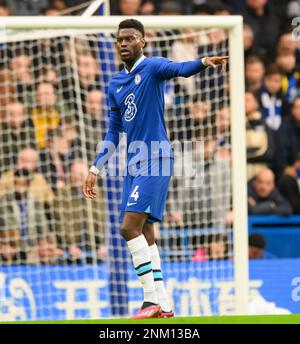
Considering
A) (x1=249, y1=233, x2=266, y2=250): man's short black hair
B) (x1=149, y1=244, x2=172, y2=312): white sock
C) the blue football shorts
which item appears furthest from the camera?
(x1=249, y1=233, x2=266, y2=250): man's short black hair

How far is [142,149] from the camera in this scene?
939 cm

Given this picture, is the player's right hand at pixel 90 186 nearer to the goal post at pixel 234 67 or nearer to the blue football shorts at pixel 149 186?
the blue football shorts at pixel 149 186

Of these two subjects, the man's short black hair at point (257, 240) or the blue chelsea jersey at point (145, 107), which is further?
the man's short black hair at point (257, 240)

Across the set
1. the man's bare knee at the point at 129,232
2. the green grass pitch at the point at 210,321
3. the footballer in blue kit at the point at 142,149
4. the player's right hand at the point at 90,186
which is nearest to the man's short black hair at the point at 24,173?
the player's right hand at the point at 90,186

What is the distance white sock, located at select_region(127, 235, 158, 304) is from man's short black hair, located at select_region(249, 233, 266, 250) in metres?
3.94

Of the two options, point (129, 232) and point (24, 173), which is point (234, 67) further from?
point (129, 232)

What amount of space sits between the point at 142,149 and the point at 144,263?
90 centimetres

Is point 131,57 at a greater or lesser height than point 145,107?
greater

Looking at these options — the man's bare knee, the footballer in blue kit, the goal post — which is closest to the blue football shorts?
the footballer in blue kit

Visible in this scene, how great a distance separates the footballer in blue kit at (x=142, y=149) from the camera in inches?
369

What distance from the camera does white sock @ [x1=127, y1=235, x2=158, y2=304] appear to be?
937 centimetres

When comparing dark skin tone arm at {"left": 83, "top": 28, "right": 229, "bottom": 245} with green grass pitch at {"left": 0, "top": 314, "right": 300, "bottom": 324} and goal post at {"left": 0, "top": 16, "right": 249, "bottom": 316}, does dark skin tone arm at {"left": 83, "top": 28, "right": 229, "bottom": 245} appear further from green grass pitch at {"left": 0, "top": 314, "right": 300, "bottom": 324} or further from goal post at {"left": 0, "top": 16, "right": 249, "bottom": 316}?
goal post at {"left": 0, "top": 16, "right": 249, "bottom": 316}

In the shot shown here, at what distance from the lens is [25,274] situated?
12789 millimetres

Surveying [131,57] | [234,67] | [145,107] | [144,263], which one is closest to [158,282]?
[144,263]
